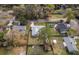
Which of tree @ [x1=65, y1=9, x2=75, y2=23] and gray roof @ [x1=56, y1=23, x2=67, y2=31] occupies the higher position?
tree @ [x1=65, y1=9, x2=75, y2=23]

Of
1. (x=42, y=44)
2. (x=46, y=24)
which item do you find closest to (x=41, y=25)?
(x=46, y=24)

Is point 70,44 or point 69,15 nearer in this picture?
point 70,44

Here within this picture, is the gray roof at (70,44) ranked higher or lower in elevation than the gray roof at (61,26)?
lower

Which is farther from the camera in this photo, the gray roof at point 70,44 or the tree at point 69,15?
the tree at point 69,15

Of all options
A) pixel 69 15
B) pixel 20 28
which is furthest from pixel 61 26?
pixel 20 28

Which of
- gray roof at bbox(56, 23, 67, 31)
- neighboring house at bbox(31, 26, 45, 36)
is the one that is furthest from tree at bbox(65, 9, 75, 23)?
neighboring house at bbox(31, 26, 45, 36)

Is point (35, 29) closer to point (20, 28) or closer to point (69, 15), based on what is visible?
point (20, 28)

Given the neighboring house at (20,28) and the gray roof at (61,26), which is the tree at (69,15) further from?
the neighboring house at (20,28)

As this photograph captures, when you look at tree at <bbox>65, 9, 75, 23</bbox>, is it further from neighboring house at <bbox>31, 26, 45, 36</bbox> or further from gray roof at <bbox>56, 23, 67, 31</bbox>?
neighboring house at <bbox>31, 26, 45, 36</bbox>

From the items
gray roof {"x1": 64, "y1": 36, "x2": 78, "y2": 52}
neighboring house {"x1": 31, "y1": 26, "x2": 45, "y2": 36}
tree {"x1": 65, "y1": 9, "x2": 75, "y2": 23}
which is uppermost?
tree {"x1": 65, "y1": 9, "x2": 75, "y2": 23}

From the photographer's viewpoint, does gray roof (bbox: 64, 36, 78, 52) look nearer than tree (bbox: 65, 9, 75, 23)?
Yes

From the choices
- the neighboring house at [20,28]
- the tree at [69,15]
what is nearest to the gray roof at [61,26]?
the tree at [69,15]

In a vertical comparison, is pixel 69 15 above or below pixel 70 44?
above
